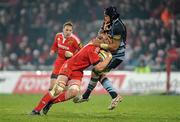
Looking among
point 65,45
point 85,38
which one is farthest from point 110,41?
point 85,38

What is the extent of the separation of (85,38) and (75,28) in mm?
873

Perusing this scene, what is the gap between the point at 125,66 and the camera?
2733 centimetres

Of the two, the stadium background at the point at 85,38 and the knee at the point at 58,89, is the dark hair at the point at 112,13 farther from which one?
the stadium background at the point at 85,38

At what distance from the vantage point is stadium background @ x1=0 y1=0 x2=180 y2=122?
25234mm

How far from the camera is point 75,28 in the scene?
3005 centimetres

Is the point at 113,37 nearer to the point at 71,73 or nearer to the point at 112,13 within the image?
the point at 112,13

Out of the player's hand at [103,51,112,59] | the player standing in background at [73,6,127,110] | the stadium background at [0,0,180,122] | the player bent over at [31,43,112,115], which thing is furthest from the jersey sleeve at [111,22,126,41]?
the stadium background at [0,0,180,122]

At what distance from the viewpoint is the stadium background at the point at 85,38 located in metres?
25.2

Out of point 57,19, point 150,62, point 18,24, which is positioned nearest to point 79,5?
point 57,19

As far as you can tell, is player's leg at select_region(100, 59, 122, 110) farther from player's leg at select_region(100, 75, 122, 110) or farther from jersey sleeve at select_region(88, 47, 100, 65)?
jersey sleeve at select_region(88, 47, 100, 65)

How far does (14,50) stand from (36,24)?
77.6 inches

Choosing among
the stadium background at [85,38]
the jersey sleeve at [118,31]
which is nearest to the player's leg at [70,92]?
the jersey sleeve at [118,31]

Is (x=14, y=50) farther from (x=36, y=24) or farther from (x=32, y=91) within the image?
(x=32, y=91)

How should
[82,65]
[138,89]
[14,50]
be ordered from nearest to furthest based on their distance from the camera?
[82,65]
[138,89]
[14,50]
